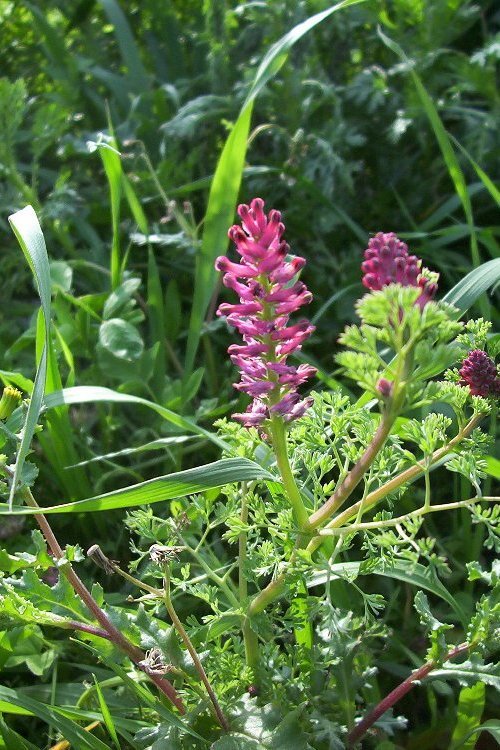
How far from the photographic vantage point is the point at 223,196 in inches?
93.9

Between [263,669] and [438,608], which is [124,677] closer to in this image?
[263,669]

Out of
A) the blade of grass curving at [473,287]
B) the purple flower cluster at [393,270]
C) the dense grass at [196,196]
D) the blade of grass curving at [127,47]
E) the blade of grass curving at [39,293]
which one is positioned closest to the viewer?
the purple flower cluster at [393,270]

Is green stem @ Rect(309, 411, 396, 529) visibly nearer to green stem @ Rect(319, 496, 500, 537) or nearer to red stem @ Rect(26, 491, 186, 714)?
green stem @ Rect(319, 496, 500, 537)

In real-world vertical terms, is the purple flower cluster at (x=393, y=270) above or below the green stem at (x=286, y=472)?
above

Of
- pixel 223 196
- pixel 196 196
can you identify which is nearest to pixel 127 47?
pixel 196 196

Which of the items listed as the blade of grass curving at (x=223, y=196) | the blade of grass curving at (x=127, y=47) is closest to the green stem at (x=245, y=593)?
the blade of grass curving at (x=223, y=196)

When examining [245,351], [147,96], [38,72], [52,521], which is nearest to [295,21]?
[147,96]

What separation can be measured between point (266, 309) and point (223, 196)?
1.13 meters

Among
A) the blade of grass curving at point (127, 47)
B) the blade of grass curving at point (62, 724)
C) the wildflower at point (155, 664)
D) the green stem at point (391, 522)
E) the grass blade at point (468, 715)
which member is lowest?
the grass blade at point (468, 715)

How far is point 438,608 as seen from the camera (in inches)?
84.7

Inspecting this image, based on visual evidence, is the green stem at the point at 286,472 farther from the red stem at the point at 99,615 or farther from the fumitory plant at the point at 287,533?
the red stem at the point at 99,615

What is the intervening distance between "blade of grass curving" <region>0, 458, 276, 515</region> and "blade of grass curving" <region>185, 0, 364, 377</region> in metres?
0.94

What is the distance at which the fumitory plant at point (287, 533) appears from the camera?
4.26 ft

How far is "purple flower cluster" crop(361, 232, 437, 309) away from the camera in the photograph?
49.4 inches
